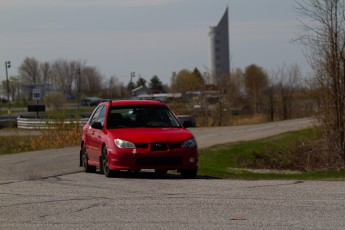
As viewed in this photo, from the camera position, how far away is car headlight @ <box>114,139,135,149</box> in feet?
47.7

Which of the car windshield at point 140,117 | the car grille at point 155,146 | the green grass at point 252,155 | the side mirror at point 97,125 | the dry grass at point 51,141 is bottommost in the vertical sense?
the green grass at point 252,155

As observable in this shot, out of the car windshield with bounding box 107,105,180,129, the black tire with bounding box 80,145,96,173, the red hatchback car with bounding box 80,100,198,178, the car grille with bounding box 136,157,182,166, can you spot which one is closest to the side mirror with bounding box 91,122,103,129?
the red hatchback car with bounding box 80,100,198,178

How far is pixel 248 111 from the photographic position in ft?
222

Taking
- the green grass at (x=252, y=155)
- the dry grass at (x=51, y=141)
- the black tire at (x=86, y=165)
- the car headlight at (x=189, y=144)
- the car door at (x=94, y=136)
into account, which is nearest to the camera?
the car headlight at (x=189, y=144)

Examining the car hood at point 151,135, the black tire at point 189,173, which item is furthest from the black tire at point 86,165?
the black tire at point 189,173

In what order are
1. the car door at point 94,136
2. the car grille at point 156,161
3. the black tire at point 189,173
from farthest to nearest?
the car door at point 94,136 < the black tire at point 189,173 < the car grille at point 156,161

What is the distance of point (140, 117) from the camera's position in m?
15.9

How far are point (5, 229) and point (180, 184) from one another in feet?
15.6

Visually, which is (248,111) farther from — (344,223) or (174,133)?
(344,223)

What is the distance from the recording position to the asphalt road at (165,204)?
358 inches

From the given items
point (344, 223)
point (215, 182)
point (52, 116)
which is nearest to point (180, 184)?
point (215, 182)

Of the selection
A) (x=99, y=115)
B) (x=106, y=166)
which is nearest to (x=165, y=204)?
(x=106, y=166)

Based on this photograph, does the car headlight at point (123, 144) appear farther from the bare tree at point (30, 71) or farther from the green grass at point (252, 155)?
the bare tree at point (30, 71)

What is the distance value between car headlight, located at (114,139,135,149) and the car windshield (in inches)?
38.1
